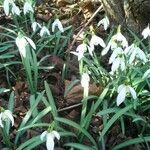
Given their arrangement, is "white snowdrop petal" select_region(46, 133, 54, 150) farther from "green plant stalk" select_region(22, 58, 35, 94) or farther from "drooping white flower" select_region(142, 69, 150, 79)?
"green plant stalk" select_region(22, 58, 35, 94)

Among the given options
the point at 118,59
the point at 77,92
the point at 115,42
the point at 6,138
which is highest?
the point at 115,42

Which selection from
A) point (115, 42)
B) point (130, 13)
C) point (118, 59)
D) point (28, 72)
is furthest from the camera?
point (130, 13)

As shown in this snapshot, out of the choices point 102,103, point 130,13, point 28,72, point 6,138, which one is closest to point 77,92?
point 102,103

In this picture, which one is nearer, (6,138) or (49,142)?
(49,142)

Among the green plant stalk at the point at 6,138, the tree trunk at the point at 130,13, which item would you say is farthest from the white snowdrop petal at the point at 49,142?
the tree trunk at the point at 130,13

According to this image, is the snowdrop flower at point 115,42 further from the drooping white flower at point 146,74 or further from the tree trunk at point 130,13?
the tree trunk at point 130,13

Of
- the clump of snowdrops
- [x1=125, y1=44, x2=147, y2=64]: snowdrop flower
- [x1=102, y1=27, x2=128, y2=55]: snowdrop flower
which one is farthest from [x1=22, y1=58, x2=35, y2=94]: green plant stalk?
[x1=125, y1=44, x2=147, y2=64]: snowdrop flower

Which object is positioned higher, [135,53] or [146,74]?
[135,53]

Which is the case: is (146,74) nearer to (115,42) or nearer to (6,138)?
(115,42)
